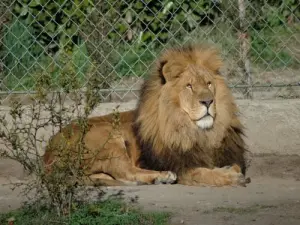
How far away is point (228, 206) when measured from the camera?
200 inches

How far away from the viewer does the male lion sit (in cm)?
571

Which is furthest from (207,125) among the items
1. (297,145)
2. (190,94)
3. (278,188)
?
(297,145)

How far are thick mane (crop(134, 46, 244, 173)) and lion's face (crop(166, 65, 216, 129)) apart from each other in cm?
5

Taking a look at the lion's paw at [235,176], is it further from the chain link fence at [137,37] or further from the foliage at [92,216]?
the chain link fence at [137,37]

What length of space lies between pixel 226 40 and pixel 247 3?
362 mm

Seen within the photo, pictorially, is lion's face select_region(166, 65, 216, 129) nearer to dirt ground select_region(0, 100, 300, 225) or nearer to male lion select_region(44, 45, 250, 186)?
male lion select_region(44, 45, 250, 186)

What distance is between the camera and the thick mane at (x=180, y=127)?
18.9ft

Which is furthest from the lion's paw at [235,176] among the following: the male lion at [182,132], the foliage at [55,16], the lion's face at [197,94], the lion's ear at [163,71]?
the foliage at [55,16]

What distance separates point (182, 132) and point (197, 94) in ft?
0.97

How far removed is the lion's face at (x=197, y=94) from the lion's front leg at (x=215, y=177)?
1.04ft

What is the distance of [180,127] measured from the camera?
575 cm

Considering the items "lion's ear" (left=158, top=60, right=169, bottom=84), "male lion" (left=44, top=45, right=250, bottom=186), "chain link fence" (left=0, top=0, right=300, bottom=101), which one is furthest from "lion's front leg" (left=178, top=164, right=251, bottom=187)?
"chain link fence" (left=0, top=0, right=300, bottom=101)

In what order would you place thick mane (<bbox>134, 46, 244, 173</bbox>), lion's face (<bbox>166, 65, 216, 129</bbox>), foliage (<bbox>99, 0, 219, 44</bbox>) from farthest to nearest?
foliage (<bbox>99, 0, 219, 44</bbox>) → thick mane (<bbox>134, 46, 244, 173</bbox>) → lion's face (<bbox>166, 65, 216, 129</bbox>)

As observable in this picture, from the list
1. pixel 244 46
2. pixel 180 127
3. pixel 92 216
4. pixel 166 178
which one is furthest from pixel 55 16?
pixel 92 216
